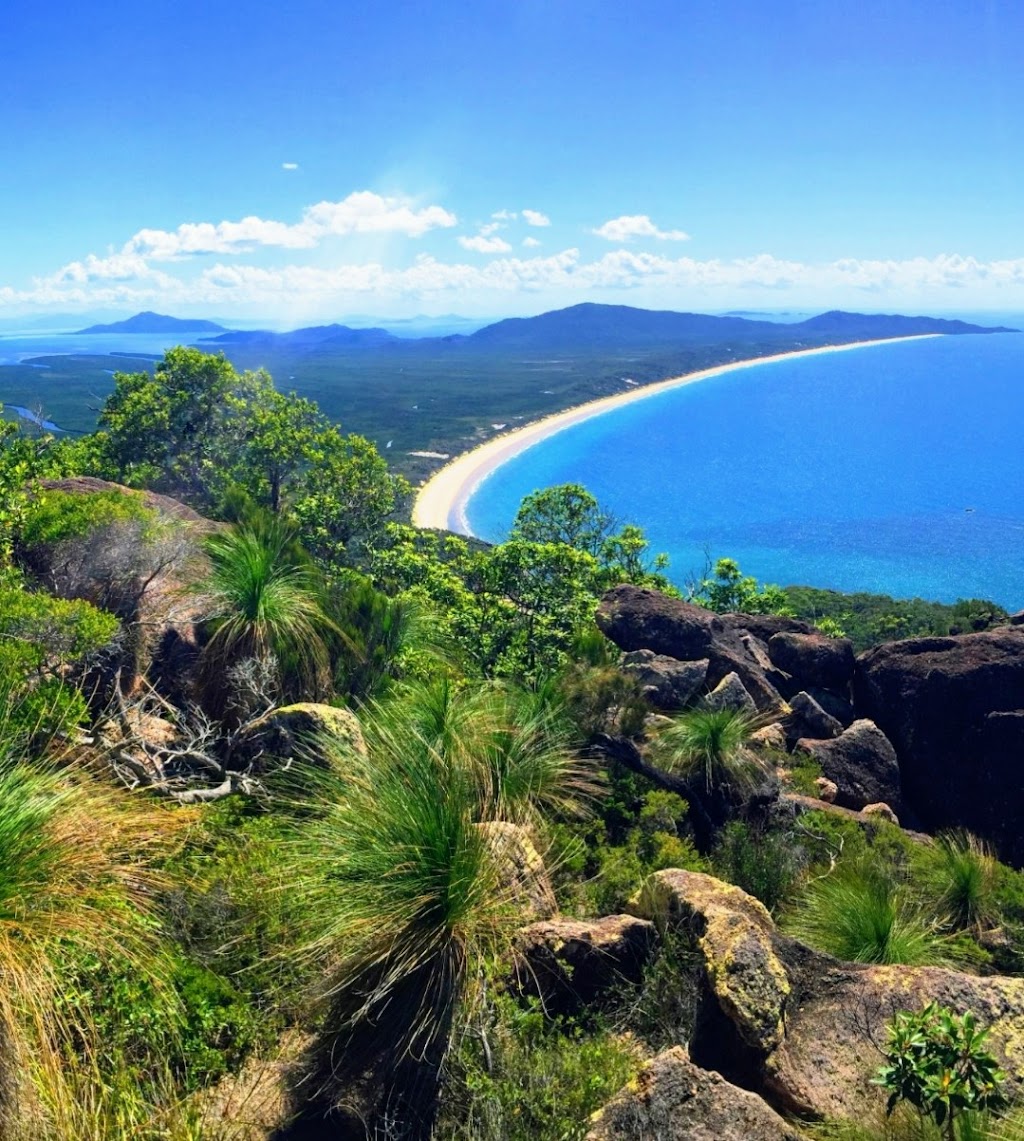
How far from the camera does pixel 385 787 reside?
405 centimetres

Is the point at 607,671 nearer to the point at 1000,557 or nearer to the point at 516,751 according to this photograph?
the point at 516,751

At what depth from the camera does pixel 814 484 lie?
9294 centimetres

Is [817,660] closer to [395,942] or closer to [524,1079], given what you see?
[524,1079]

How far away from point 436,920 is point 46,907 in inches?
64.3

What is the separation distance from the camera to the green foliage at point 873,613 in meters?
24.9

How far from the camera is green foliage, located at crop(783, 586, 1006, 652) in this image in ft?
81.8

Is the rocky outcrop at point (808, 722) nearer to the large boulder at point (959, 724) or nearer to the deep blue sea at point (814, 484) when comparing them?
the large boulder at point (959, 724)

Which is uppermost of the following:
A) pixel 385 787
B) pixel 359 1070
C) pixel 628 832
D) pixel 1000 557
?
pixel 385 787

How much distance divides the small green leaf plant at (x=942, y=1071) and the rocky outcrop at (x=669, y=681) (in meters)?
8.16

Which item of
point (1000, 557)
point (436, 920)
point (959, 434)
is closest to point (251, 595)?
point (436, 920)

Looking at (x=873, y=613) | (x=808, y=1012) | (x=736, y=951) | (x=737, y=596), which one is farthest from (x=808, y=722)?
(x=873, y=613)

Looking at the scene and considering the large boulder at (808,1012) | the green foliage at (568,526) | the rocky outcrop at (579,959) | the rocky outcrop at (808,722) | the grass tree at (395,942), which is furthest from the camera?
the green foliage at (568,526)

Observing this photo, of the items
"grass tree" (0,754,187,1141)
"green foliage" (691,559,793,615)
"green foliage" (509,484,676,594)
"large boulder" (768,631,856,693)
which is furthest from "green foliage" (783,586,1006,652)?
"grass tree" (0,754,187,1141)

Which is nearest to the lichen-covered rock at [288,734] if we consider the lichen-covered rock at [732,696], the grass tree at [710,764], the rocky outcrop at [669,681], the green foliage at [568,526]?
the grass tree at [710,764]
